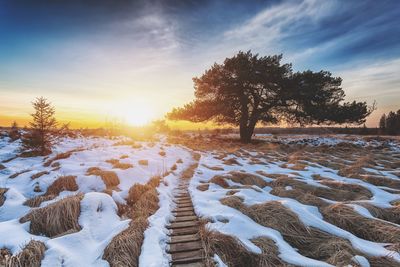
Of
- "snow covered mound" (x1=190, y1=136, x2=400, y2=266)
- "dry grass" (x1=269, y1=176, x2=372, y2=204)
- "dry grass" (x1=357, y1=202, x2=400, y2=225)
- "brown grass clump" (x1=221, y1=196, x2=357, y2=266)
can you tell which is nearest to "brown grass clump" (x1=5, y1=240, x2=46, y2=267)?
"snow covered mound" (x1=190, y1=136, x2=400, y2=266)

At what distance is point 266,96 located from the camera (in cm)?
2152

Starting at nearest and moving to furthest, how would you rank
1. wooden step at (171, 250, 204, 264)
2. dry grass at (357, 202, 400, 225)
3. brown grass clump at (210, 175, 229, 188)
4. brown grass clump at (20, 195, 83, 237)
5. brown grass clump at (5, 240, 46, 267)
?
1. brown grass clump at (5, 240, 46, 267)
2. wooden step at (171, 250, 204, 264)
3. brown grass clump at (20, 195, 83, 237)
4. dry grass at (357, 202, 400, 225)
5. brown grass clump at (210, 175, 229, 188)

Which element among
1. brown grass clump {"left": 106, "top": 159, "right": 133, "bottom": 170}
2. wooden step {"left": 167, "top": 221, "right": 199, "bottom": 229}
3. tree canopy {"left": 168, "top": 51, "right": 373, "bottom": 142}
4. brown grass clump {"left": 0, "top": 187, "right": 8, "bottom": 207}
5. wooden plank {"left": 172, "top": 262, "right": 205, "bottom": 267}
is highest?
tree canopy {"left": 168, "top": 51, "right": 373, "bottom": 142}

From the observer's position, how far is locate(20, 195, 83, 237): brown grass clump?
441 cm

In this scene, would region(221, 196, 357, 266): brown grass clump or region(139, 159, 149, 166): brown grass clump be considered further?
region(139, 159, 149, 166): brown grass clump

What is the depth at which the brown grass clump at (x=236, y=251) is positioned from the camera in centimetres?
354

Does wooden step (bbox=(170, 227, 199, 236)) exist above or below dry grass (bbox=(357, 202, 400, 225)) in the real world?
below

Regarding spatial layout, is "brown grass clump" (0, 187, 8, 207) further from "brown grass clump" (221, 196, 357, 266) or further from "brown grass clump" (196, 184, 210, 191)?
"brown grass clump" (221, 196, 357, 266)

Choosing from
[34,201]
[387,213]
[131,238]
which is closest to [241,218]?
[131,238]

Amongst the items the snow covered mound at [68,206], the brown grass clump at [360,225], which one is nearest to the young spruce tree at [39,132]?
the snow covered mound at [68,206]

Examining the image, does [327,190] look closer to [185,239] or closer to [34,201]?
[185,239]

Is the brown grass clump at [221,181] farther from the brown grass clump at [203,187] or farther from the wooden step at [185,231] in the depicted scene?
the wooden step at [185,231]

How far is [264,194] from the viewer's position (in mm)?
6602

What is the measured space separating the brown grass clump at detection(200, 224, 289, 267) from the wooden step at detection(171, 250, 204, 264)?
0.43ft
